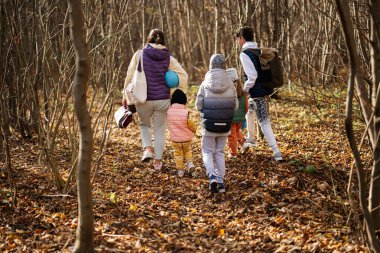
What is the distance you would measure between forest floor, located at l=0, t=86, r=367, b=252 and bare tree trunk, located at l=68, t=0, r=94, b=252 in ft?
1.24

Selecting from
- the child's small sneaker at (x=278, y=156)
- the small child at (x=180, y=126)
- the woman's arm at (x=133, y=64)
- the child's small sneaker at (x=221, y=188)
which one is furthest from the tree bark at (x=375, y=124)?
the woman's arm at (x=133, y=64)

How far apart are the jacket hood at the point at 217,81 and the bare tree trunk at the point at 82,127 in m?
2.40

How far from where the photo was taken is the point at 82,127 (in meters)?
3.93

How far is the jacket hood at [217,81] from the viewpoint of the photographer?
19.8 ft

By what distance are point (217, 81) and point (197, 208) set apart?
5.53 ft

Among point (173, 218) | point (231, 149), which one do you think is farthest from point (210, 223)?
point (231, 149)

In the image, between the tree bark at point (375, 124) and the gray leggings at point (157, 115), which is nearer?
the tree bark at point (375, 124)

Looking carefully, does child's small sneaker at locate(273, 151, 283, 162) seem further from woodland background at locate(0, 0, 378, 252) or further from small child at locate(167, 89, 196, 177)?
small child at locate(167, 89, 196, 177)

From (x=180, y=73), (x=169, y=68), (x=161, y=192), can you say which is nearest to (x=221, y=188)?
(x=161, y=192)

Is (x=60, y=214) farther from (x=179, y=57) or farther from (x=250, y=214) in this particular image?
(x=179, y=57)

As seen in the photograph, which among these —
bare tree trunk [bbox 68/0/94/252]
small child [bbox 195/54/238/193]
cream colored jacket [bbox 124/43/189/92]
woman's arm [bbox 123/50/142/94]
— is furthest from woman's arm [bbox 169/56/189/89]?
bare tree trunk [bbox 68/0/94/252]

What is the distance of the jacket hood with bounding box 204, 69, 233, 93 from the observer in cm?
604

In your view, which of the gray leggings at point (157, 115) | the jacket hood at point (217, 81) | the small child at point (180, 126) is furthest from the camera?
the gray leggings at point (157, 115)

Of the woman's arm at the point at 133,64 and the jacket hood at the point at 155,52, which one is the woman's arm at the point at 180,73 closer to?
the jacket hood at the point at 155,52
